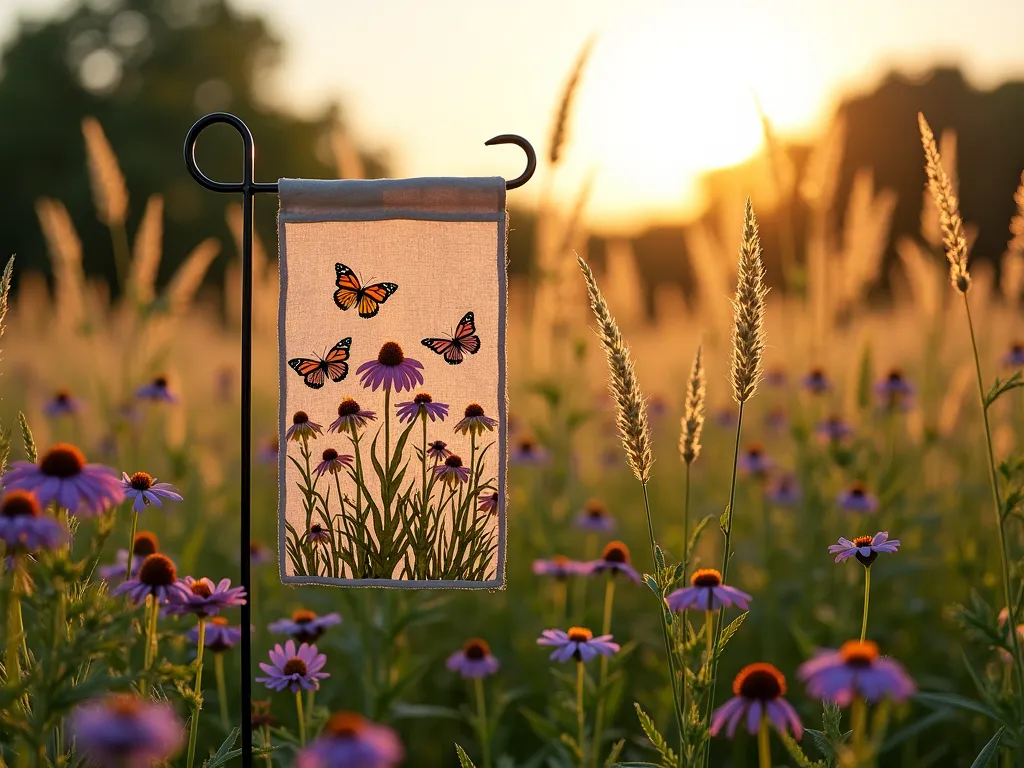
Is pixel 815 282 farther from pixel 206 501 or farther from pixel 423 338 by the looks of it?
pixel 206 501

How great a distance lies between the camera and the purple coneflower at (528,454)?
15.4 feet

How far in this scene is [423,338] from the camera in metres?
2.29

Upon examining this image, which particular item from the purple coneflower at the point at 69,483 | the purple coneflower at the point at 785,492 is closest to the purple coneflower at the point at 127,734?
the purple coneflower at the point at 69,483

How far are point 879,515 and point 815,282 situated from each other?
1217mm

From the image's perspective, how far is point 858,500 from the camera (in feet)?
13.7

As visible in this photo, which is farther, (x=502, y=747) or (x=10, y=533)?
(x=502, y=747)

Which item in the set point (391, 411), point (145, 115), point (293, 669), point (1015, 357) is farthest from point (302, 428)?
point (145, 115)

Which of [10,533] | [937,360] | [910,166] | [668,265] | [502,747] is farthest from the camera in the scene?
[668,265]

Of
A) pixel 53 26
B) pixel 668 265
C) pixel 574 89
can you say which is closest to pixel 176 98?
pixel 53 26

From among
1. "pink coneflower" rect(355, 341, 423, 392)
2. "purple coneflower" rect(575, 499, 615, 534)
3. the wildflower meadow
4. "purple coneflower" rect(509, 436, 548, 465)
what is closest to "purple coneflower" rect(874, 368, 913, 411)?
the wildflower meadow

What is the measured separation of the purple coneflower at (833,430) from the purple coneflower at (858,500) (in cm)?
32

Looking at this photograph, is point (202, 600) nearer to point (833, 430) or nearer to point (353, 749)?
point (353, 749)

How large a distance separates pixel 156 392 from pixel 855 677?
4.01m

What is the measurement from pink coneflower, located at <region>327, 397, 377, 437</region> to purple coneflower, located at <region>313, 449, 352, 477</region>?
6 centimetres
